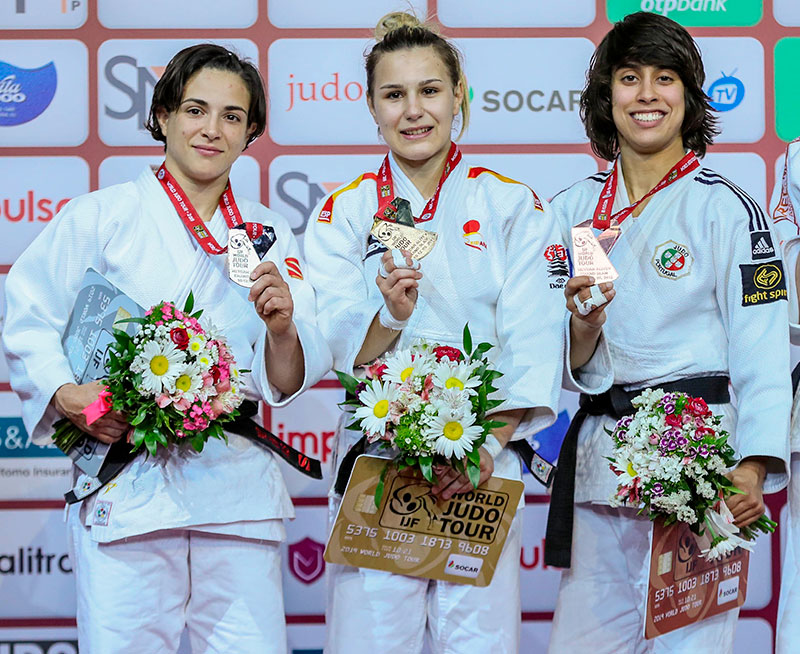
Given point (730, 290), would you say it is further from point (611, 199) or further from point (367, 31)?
point (367, 31)

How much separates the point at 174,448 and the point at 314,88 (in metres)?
1.55

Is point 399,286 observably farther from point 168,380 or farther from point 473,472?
point 168,380

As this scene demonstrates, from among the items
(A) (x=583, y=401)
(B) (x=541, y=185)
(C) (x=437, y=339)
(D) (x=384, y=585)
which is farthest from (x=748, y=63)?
(D) (x=384, y=585)

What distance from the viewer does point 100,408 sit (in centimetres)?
240

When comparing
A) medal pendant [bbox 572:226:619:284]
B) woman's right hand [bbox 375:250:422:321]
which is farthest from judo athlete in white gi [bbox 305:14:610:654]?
medal pendant [bbox 572:226:619:284]

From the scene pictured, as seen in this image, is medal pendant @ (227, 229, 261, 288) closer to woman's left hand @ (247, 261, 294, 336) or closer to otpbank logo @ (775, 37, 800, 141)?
woman's left hand @ (247, 261, 294, 336)

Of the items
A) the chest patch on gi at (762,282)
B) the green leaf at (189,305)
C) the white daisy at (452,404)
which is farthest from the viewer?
the chest patch on gi at (762,282)

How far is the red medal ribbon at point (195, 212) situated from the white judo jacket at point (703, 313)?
1033 mm

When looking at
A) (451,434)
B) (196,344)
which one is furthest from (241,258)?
(451,434)

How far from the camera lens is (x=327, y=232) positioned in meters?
2.69

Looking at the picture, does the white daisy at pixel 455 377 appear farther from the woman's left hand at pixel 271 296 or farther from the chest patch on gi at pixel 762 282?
the chest patch on gi at pixel 762 282

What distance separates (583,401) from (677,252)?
0.47m

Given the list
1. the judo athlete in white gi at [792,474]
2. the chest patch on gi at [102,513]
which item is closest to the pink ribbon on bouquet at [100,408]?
the chest patch on gi at [102,513]

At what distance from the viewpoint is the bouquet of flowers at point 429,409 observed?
2.26 meters
